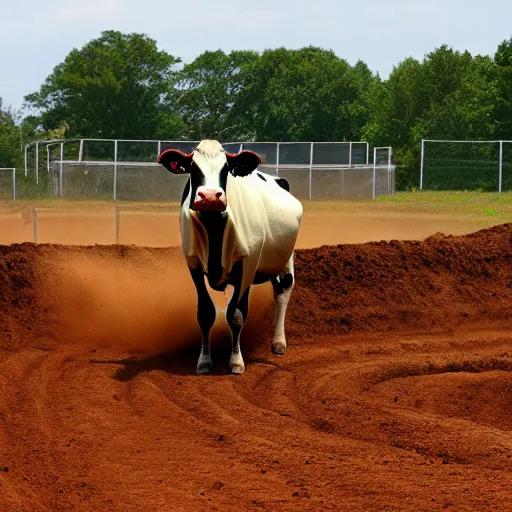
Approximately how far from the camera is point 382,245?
54.1 feet

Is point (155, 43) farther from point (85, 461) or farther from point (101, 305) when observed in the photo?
point (85, 461)

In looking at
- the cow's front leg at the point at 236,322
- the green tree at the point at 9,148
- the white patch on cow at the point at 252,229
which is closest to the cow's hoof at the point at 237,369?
the cow's front leg at the point at 236,322

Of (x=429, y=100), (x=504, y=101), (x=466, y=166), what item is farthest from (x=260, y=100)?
(x=466, y=166)

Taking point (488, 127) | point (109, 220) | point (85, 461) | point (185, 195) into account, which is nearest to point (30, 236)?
point (109, 220)

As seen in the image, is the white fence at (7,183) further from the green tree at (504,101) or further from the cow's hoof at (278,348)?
the cow's hoof at (278,348)

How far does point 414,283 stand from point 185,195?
5666 millimetres

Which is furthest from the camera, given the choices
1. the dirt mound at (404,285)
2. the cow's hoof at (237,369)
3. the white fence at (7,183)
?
the white fence at (7,183)

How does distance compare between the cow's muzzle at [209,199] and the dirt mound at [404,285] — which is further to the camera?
the dirt mound at [404,285]

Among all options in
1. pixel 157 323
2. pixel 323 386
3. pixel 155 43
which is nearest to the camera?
pixel 323 386

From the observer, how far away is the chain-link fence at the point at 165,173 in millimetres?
37656

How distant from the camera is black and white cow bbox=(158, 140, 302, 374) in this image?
9.92 m

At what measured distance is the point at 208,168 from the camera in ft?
32.3

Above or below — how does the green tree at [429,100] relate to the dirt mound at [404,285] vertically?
above

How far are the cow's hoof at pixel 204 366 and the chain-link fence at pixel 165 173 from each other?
25936 mm
